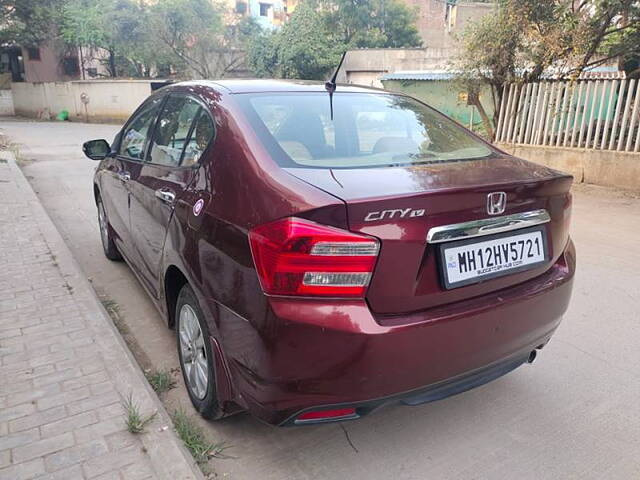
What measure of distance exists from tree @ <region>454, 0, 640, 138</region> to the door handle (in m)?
7.96

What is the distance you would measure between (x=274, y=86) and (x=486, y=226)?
148cm

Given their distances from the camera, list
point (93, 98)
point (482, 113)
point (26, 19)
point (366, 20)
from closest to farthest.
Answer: point (482, 113) → point (93, 98) → point (26, 19) → point (366, 20)

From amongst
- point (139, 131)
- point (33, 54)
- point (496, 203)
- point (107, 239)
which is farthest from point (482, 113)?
point (33, 54)

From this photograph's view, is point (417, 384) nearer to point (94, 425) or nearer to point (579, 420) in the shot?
point (579, 420)

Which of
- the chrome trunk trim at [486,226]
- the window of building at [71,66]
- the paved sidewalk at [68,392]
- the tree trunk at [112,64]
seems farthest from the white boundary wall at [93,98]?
the chrome trunk trim at [486,226]

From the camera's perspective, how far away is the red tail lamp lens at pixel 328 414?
1915 mm

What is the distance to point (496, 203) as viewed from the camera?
2.04 metres

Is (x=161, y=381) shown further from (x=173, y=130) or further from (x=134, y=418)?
(x=173, y=130)

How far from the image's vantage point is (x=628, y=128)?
7922mm

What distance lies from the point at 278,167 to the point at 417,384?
1.01 meters

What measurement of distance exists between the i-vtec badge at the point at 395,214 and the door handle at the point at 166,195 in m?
1.25

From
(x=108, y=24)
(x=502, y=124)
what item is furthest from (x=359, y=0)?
(x=502, y=124)

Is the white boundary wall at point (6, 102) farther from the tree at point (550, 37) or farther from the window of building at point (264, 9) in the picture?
the tree at point (550, 37)

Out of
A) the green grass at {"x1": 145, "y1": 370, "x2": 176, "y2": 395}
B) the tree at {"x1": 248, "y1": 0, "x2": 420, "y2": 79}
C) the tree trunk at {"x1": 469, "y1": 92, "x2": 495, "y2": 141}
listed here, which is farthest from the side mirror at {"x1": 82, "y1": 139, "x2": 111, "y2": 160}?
the tree at {"x1": 248, "y1": 0, "x2": 420, "y2": 79}
